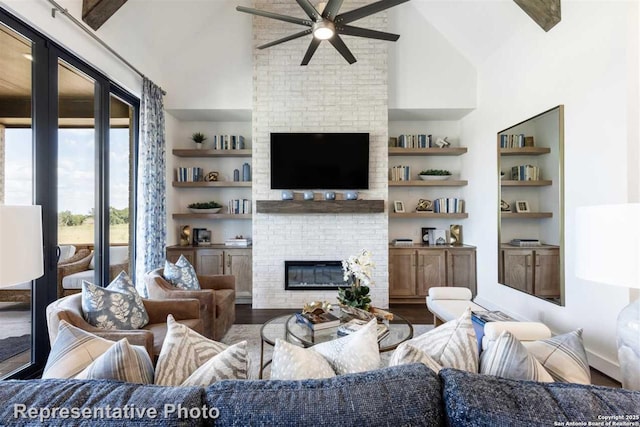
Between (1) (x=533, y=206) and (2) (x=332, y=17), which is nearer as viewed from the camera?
(2) (x=332, y=17)

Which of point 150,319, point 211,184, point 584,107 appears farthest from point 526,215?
point 211,184

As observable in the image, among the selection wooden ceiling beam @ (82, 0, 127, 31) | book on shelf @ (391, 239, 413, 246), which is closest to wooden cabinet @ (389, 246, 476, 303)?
book on shelf @ (391, 239, 413, 246)

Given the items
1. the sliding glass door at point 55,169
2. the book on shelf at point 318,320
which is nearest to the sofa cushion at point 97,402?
the book on shelf at point 318,320

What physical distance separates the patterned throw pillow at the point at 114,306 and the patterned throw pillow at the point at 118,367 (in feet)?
4.45

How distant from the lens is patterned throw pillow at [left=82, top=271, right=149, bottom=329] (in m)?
2.11

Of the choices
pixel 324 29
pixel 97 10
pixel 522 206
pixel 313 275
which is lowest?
pixel 313 275

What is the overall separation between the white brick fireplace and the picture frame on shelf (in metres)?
1.58

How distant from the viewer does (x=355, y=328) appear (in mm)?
2088

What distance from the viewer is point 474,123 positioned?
181 inches

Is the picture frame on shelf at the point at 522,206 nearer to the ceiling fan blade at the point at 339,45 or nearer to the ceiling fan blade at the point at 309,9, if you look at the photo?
the ceiling fan blade at the point at 339,45

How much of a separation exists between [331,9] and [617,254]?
7.32 feet

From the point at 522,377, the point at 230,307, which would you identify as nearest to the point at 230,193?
the point at 230,307

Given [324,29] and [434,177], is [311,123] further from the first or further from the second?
[434,177]

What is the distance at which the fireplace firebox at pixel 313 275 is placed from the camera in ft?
14.2
